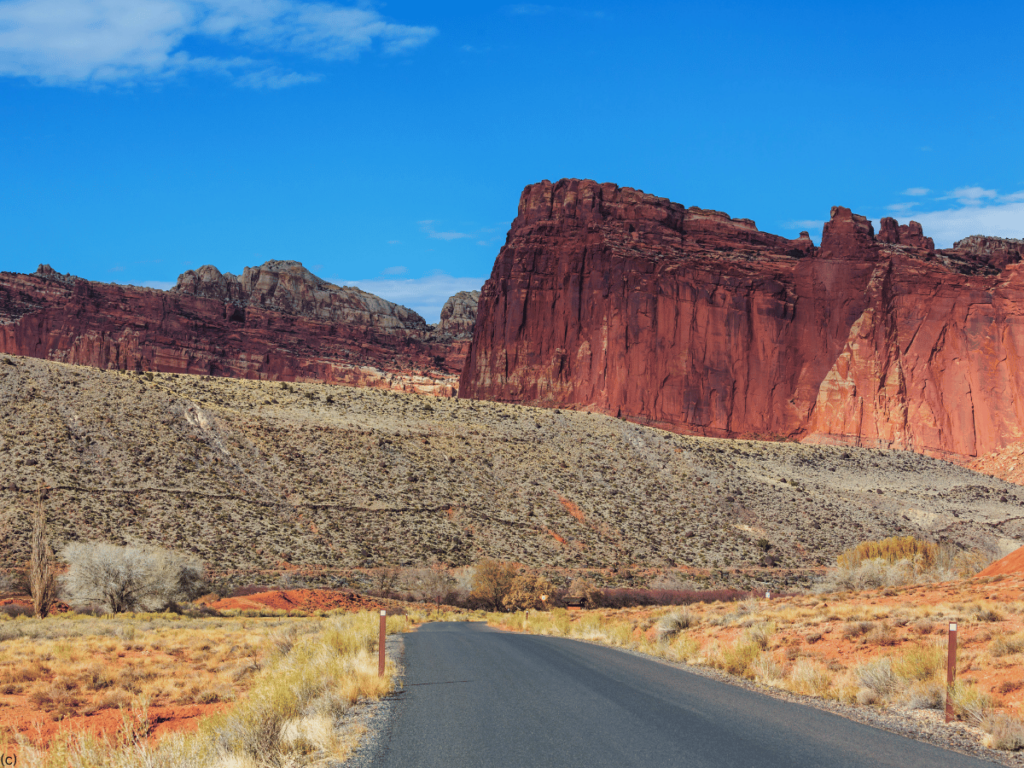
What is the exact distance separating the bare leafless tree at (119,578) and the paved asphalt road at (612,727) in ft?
74.3

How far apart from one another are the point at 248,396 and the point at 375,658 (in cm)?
5260

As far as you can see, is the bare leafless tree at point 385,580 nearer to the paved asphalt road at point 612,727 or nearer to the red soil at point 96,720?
the paved asphalt road at point 612,727

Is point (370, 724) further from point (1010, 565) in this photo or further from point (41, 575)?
point (41, 575)

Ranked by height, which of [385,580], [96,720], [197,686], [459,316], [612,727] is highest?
[459,316]

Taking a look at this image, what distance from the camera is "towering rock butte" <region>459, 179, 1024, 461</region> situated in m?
86.5

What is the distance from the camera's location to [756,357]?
300 feet

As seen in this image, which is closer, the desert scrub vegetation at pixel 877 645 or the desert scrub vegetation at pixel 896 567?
the desert scrub vegetation at pixel 877 645

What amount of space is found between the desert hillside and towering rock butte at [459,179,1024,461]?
1431 cm

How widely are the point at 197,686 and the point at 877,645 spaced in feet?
38.2

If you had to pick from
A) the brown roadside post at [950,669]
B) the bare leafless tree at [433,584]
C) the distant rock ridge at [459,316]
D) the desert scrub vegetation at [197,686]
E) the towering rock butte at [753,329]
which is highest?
the distant rock ridge at [459,316]

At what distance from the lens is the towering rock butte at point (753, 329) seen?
8650cm

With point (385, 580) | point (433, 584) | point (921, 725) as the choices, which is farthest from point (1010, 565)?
point (385, 580)

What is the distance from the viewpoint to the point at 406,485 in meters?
53.6

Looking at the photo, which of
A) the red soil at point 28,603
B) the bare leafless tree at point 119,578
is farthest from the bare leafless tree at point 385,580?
the red soil at point 28,603
